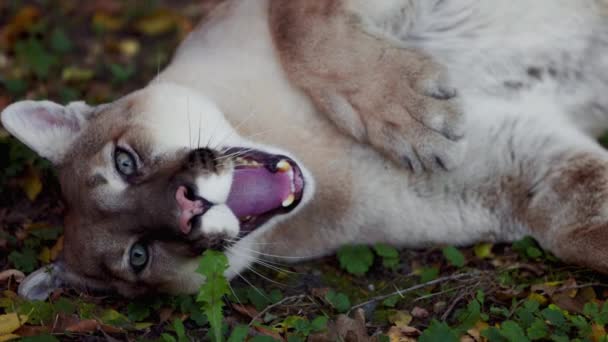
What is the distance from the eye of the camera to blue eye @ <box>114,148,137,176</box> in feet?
9.82

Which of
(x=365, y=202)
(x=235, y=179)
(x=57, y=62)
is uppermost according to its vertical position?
(x=57, y=62)

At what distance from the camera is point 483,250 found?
3.38 metres

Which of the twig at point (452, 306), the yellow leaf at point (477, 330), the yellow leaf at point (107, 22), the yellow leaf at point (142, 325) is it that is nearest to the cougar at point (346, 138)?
the yellow leaf at point (142, 325)

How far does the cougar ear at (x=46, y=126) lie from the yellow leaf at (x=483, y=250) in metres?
1.78

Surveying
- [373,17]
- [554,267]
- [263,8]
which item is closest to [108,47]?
[263,8]

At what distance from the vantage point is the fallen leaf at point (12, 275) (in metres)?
3.28

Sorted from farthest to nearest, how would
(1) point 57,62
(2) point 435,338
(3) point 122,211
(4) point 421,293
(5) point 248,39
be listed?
(1) point 57,62, (5) point 248,39, (4) point 421,293, (3) point 122,211, (2) point 435,338

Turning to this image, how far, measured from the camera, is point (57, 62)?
5.14 m

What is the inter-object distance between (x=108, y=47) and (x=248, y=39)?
2.17 m

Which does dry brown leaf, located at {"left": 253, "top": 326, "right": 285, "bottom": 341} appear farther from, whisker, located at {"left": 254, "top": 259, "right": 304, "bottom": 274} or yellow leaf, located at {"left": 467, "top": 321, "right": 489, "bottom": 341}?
yellow leaf, located at {"left": 467, "top": 321, "right": 489, "bottom": 341}

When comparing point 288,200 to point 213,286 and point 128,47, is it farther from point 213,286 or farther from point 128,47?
point 128,47

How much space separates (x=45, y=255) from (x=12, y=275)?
0.24 metres

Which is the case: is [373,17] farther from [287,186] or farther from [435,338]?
[435,338]

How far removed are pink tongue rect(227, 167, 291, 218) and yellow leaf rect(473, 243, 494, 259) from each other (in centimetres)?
92
